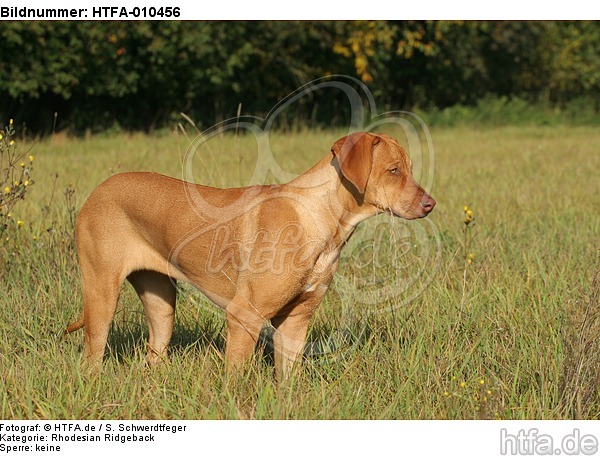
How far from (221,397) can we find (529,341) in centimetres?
187

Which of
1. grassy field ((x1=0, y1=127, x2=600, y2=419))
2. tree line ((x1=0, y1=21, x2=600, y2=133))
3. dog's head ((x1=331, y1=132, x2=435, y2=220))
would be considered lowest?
grassy field ((x1=0, y1=127, x2=600, y2=419))

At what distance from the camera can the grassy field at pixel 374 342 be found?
3859 millimetres

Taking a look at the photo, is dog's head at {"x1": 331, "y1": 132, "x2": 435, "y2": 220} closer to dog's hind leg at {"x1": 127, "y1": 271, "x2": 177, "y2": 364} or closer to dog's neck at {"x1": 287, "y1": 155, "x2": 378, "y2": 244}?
dog's neck at {"x1": 287, "y1": 155, "x2": 378, "y2": 244}

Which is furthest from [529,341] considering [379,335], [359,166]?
[359,166]

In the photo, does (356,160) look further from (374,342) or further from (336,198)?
(374,342)

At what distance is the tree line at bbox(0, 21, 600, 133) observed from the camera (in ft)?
55.4

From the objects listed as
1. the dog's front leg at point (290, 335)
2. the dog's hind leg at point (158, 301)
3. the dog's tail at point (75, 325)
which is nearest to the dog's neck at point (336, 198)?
the dog's front leg at point (290, 335)

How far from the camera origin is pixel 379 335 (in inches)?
181

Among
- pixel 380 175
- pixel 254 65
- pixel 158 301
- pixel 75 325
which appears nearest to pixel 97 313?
pixel 75 325

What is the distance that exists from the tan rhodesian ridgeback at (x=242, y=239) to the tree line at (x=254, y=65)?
9.99m

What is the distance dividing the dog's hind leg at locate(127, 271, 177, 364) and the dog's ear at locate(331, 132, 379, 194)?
4.85 ft

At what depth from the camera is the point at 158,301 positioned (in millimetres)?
4730

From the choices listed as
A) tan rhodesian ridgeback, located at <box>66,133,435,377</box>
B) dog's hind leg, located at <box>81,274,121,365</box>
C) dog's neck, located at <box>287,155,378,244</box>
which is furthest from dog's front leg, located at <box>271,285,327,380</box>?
dog's hind leg, located at <box>81,274,121,365</box>

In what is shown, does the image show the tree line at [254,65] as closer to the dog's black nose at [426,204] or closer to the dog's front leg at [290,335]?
the dog's front leg at [290,335]
